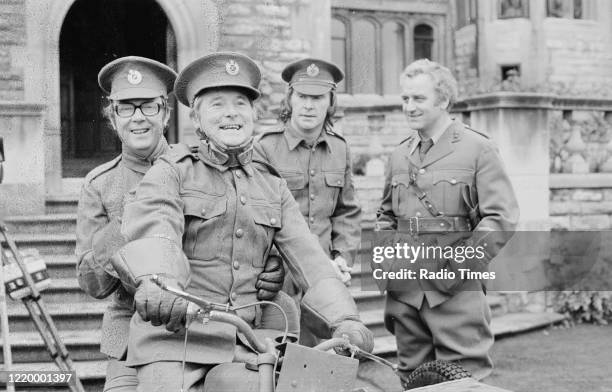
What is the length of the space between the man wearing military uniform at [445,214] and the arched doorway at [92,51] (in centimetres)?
994

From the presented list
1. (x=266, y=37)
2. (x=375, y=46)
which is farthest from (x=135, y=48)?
(x=266, y=37)

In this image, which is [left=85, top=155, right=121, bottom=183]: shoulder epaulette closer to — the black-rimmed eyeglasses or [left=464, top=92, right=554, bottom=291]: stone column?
the black-rimmed eyeglasses

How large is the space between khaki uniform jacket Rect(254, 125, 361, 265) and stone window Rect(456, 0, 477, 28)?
10.5m

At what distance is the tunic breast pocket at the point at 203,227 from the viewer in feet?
10.2

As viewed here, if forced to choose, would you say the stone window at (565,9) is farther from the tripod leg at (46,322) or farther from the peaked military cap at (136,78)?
the peaked military cap at (136,78)

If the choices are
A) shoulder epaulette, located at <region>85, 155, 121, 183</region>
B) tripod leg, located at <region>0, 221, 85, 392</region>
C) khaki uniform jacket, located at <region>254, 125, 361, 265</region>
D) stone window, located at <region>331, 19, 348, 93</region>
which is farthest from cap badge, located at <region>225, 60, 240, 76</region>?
stone window, located at <region>331, 19, 348, 93</region>

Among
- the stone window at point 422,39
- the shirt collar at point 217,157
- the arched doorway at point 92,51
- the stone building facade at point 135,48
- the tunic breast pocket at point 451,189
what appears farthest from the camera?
the stone window at point 422,39

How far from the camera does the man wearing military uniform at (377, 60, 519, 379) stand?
4320mm

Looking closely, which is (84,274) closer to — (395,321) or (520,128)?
(395,321)

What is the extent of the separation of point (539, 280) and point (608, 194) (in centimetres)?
151

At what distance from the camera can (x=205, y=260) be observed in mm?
3131

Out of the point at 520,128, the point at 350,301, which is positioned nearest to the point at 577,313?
the point at 520,128

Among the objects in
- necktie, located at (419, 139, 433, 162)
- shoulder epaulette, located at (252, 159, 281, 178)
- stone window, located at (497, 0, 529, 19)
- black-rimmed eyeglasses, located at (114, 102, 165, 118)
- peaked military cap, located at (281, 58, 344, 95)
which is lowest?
shoulder epaulette, located at (252, 159, 281, 178)

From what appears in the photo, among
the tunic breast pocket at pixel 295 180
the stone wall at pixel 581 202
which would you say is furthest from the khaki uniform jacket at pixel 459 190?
the stone wall at pixel 581 202
